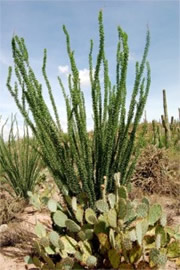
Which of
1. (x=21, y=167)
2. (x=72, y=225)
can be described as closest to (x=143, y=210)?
(x=72, y=225)

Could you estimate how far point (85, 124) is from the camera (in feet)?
9.48

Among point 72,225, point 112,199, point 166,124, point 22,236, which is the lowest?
point 22,236

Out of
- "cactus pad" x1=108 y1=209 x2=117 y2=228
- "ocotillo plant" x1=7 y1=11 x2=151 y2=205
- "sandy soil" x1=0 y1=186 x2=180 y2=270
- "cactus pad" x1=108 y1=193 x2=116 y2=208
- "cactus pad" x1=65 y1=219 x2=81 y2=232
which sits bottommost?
"sandy soil" x1=0 y1=186 x2=180 y2=270

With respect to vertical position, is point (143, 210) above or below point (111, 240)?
above

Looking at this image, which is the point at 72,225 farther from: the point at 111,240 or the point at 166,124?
the point at 166,124

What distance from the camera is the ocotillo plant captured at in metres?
2.82

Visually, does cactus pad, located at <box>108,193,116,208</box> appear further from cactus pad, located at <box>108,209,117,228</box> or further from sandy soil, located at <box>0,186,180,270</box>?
sandy soil, located at <box>0,186,180,270</box>

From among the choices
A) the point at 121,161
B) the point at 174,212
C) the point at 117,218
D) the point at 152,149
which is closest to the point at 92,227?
the point at 117,218

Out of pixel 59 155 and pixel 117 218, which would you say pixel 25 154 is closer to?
pixel 59 155

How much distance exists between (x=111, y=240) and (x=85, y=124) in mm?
1014

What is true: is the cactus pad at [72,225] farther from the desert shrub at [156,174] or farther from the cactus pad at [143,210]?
the desert shrub at [156,174]

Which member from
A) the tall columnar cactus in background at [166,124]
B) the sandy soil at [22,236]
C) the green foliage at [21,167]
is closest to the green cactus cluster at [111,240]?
the sandy soil at [22,236]

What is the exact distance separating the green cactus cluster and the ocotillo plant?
0.40m

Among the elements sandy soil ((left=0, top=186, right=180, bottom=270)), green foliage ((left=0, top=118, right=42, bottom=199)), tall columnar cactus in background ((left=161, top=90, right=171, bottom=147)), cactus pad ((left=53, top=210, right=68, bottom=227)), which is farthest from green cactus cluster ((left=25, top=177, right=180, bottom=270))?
tall columnar cactus in background ((left=161, top=90, right=171, bottom=147))
